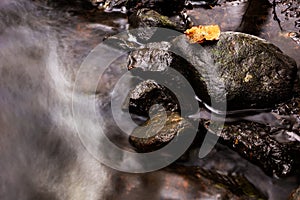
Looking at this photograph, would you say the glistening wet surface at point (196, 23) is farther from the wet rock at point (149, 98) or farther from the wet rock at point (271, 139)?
the wet rock at point (149, 98)

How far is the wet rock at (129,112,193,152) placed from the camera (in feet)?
13.4

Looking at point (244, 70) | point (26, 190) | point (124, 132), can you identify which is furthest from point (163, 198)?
point (244, 70)

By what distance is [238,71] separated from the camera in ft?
14.7

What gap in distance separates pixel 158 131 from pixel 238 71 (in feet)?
4.27

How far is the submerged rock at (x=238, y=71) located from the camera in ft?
14.6

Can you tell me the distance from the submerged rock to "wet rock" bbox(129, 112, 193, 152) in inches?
23.8

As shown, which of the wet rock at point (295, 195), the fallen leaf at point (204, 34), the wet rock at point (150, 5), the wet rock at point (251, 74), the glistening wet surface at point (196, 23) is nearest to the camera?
the wet rock at point (295, 195)

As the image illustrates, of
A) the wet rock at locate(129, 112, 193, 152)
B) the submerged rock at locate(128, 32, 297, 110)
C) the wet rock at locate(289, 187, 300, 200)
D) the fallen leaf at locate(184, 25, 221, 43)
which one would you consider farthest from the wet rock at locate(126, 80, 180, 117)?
the wet rock at locate(289, 187, 300, 200)

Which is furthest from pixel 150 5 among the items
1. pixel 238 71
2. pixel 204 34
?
pixel 238 71

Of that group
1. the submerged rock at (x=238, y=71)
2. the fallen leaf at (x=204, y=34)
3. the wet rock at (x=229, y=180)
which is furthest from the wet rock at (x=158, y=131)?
the fallen leaf at (x=204, y=34)

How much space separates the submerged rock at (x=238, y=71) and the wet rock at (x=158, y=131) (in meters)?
0.60

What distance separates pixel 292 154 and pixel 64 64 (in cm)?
321

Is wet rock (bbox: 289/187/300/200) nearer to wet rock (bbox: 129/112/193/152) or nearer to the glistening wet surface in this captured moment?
the glistening wet surface

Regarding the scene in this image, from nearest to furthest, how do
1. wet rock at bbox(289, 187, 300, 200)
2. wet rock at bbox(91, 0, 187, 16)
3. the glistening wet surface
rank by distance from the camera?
1. wet rock at bbox(289, 187, 300, 200)
2. the glistening wet surface
3. wet rock at bbox(91, 0, 187, 16)
